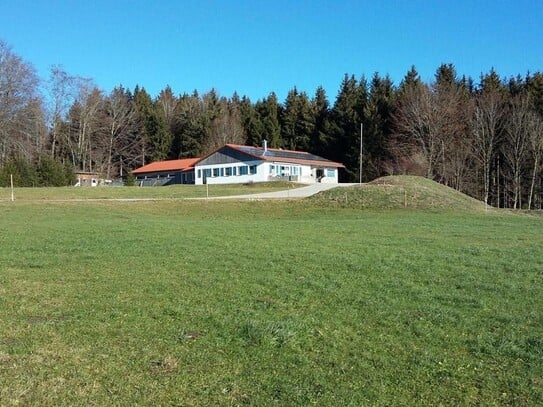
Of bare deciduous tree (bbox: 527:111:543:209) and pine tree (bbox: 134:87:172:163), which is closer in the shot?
bare deciduous tree (bbox: 527:111:543:209)

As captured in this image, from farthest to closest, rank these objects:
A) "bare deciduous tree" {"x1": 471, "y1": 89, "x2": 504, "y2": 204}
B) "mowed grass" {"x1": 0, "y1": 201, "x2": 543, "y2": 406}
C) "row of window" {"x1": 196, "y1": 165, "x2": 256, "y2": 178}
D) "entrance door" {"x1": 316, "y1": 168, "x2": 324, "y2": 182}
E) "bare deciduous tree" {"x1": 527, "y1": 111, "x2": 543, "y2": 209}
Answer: "entrance door" {"x1": 316, "y1": 168, "x2": 324, "y2": 182}
"row of window" {"x1": 196, "y1": 165, "x2": 256, "y2": 178}
"bare deciduous tree" {"x1": 471, "y1": 89, "x2": 504, "y2": 204}
"bare deciduous tree" {"x1": 527, "y1": 111, "x2": 543, "y2": 209}
"mowed grass" {"x1": 0, "y1": 201, "x2": 543, "y2": 406}

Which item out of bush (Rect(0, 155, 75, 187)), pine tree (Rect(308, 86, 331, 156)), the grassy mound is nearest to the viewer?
the grassy mound

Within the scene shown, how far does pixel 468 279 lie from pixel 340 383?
5.63 meters

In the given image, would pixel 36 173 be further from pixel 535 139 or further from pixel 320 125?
pixel 535 139

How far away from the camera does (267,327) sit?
5844mm

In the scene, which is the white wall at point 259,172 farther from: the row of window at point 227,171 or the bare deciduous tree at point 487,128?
the bare deciduous tree at point 487,128

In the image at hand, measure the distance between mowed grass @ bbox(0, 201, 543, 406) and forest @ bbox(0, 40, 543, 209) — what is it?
49.3 meters

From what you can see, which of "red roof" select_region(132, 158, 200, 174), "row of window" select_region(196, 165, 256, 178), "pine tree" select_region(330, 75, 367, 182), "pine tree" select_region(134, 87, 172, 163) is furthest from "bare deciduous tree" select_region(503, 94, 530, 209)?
"pine tree" select_region(134, 87, 172, 163)

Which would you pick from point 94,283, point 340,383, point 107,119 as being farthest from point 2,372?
point 107,119

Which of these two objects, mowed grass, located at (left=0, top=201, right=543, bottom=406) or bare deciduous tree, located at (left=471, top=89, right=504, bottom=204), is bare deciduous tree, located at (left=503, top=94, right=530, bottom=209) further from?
mowed grass, located at (left=0, top=201, right=543, bottom=406)

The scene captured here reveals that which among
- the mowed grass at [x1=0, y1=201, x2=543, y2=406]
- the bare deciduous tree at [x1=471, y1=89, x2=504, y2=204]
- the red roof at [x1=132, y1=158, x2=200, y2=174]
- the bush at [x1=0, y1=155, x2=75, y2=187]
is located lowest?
the mowed grass at [x1=0, y1=201, x2=543, y2=406]

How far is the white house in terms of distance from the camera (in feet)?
220

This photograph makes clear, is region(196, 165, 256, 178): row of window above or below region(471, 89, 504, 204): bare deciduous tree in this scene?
below

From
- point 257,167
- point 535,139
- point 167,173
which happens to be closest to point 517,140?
point 535,139
